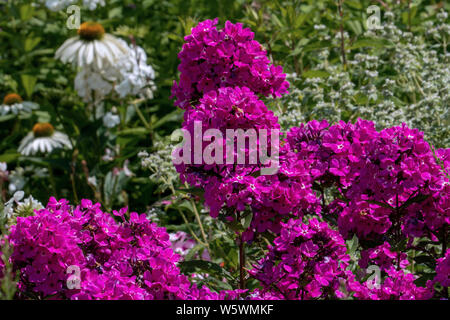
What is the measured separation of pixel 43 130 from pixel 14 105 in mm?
358

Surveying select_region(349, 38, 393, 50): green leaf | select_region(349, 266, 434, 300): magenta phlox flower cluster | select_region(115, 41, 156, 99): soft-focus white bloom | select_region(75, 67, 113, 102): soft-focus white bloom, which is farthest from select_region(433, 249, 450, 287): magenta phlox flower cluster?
select_region(75, 67, 113, 102): soft-focus white bloom

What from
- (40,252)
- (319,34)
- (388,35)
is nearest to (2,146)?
(319,34)

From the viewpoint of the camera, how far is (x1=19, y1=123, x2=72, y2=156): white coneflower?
16.3 feet

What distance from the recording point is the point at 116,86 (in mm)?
4836

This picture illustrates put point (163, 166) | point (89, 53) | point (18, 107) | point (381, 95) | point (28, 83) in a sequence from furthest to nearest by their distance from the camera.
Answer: point (28, 83) < point (18, 107) < point (89, 53) < point (381, 95) < point (163, 166)

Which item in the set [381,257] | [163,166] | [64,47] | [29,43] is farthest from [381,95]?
[29,43]

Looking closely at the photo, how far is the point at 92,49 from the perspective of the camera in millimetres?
4914

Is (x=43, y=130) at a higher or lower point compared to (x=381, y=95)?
lower

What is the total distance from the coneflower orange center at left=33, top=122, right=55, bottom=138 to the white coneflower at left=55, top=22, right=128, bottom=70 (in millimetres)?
466

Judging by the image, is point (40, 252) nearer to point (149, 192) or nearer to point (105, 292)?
point (105, 292)

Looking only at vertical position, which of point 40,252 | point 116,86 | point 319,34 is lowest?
point 40,252

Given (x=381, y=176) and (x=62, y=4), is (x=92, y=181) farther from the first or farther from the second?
(x=381, y=176)

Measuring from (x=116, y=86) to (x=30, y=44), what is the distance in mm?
1153

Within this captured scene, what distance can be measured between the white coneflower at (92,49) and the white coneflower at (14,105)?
46cm
